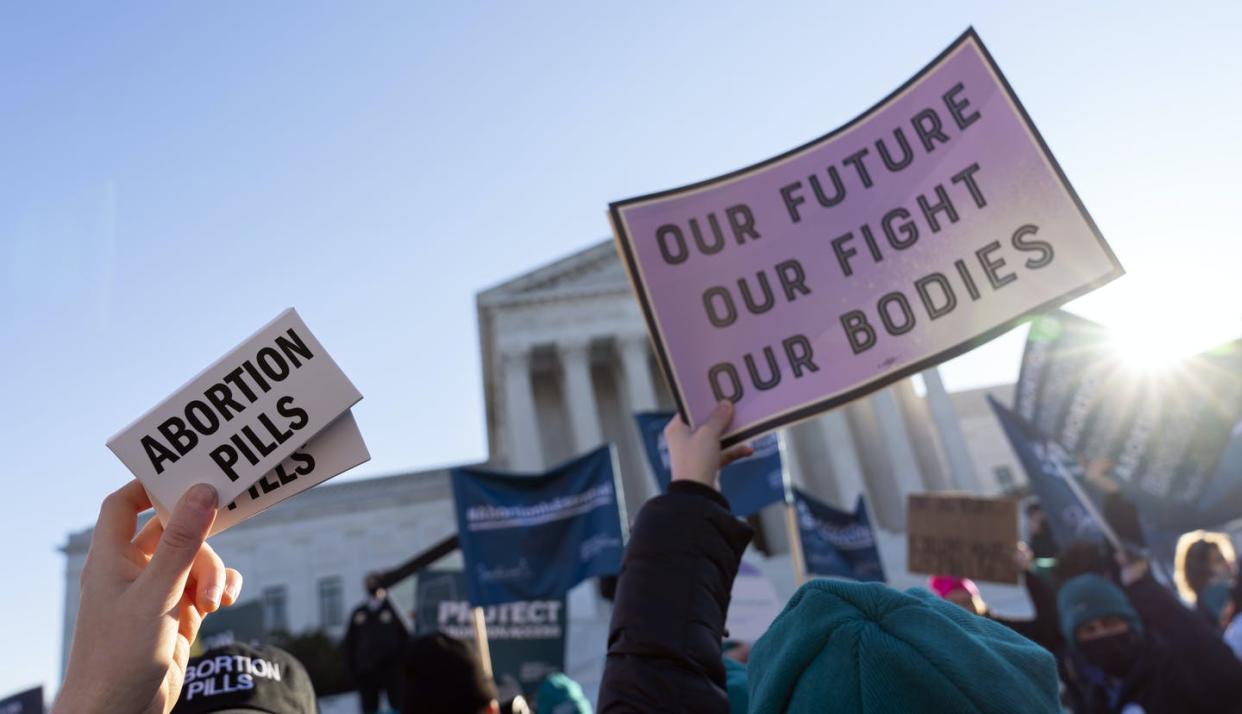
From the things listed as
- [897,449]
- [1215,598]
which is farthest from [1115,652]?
[897,449]

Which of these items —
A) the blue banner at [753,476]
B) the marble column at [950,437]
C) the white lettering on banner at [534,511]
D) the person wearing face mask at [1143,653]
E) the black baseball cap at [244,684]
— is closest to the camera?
the black baseball cap at [244,684]

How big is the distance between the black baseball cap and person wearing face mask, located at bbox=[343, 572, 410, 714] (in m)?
10.1

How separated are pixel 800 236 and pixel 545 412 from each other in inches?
1554

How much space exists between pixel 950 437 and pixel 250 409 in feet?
125

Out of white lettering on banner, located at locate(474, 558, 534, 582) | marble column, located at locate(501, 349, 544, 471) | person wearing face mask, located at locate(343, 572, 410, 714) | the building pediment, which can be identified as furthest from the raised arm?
the building pediment

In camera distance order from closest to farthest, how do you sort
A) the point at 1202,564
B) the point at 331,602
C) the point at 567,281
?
the point at 1202,564
the point at 567,281
the point at 331,602

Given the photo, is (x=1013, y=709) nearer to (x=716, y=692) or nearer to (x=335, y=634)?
(x=716, y=692)

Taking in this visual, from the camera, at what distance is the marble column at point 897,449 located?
121 feet

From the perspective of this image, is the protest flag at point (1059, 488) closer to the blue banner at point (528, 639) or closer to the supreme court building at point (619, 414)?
the blue banner at point (528, 639)

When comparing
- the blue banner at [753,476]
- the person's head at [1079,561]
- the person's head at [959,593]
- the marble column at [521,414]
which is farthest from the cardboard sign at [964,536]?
the marble column at [521,414]

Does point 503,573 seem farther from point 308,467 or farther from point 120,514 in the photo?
point 120,514

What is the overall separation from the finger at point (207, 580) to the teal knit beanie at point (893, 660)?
41.1 inches

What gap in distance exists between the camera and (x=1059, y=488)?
346 inches

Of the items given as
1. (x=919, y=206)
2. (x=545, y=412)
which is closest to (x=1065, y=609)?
(x=919, y=206)
